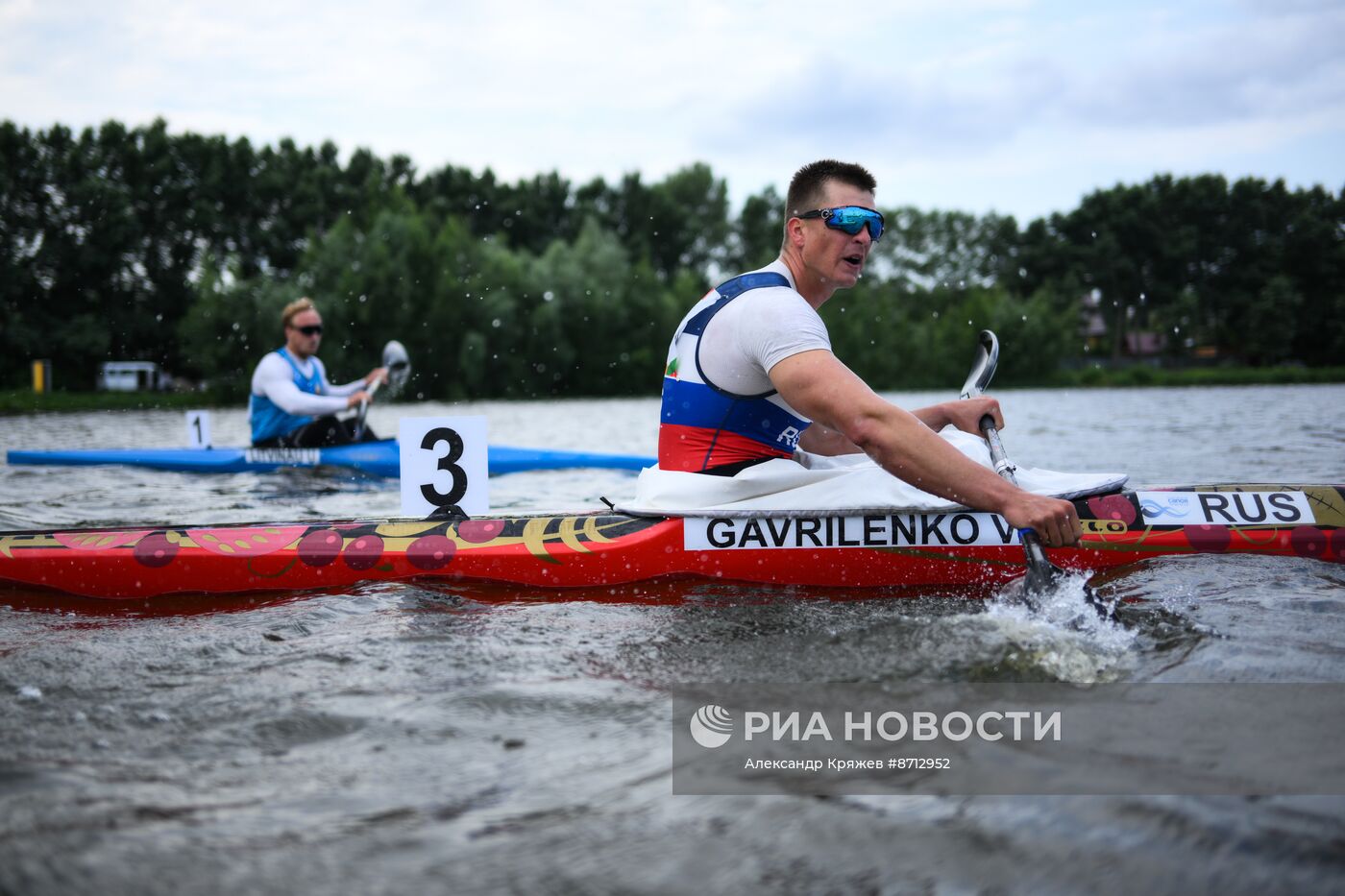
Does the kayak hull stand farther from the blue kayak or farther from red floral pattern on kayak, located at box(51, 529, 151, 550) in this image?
the blue kayak

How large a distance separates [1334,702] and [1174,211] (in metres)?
69.6

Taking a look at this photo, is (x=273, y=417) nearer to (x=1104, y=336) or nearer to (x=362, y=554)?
(x=362, y=554)

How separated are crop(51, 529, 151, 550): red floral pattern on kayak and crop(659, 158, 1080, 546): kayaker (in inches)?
88.6

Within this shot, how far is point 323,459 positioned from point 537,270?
116 feet

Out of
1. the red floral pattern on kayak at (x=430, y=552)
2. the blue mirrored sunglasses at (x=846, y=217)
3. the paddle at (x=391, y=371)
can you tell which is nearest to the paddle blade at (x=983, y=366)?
the blue mirrored sunglasses at (x=846, y=217)

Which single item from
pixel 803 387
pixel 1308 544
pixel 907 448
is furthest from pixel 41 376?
pixel 1308 544

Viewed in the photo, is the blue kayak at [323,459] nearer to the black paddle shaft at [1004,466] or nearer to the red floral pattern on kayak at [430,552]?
the black paddle shaft at [1004,466]

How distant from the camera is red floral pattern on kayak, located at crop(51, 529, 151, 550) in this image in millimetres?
4270

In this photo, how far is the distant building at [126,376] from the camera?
45.3m

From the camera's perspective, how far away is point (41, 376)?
41.7 meters

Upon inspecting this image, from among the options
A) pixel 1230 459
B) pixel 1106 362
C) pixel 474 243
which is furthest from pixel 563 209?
pixel 1230 459

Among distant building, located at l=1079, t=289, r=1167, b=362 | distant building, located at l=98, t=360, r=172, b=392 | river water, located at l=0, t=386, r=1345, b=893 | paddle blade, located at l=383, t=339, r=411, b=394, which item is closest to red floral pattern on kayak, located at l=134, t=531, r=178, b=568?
river water, located at l=0, t=386, r=1345, b=893

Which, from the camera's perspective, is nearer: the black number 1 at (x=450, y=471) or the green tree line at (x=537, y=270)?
the black number 1 at (x=450, y=471)

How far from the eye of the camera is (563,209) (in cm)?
6700
